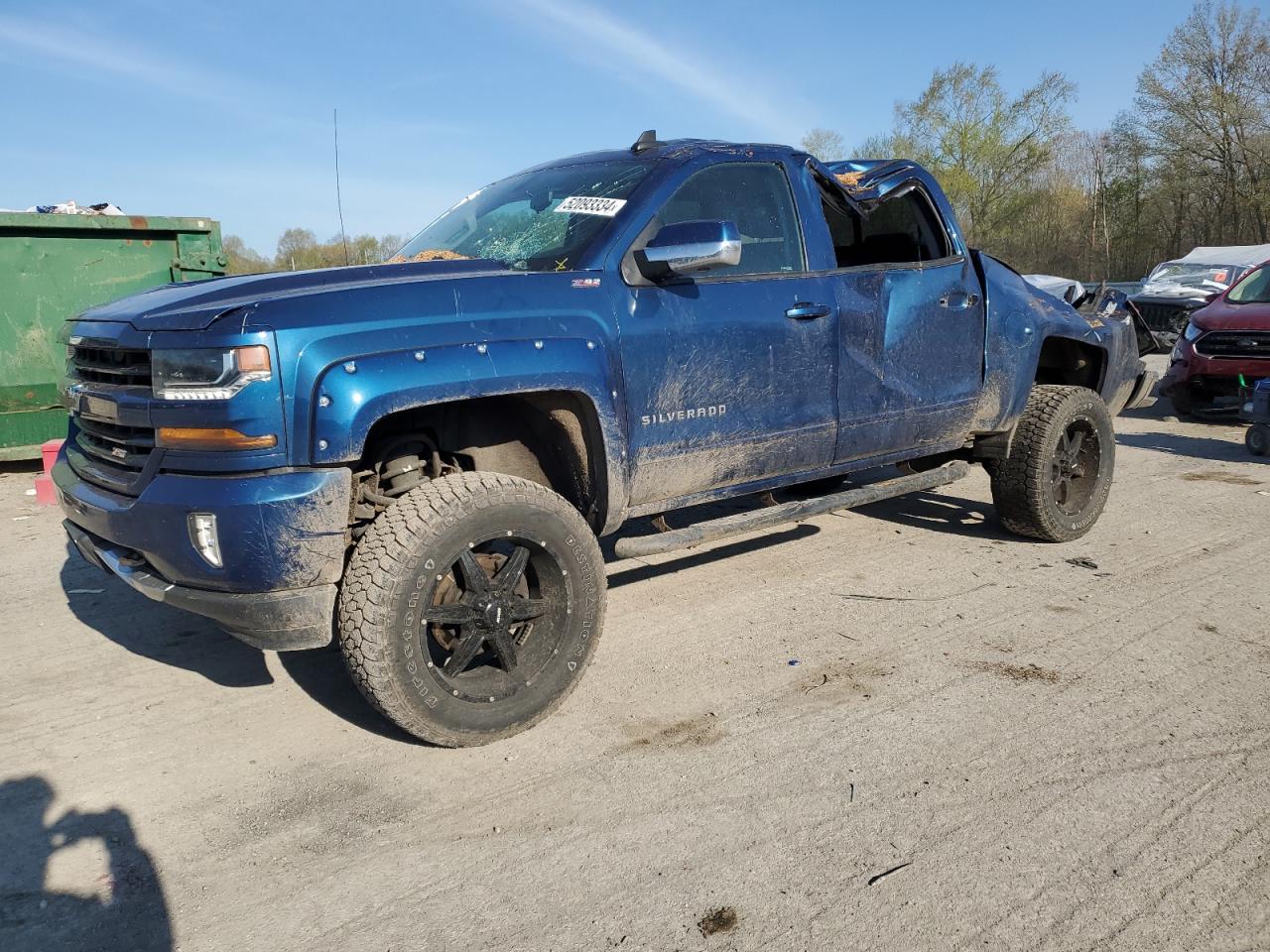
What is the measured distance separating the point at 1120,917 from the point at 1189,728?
117cm

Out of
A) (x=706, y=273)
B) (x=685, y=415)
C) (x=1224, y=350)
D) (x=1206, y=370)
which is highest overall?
(x=706, y=273)

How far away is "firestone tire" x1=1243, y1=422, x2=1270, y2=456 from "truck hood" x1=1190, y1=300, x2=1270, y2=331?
1.85 m

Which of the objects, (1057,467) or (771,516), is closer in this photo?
(771,516)

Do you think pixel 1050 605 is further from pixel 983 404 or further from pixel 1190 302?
pixel 1190 302

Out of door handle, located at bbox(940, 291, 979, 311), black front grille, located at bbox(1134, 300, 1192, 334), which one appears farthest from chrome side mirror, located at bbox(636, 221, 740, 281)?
black front grille, located at bbox(1134, 300, 1192, 334)

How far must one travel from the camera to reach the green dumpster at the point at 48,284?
278 inches

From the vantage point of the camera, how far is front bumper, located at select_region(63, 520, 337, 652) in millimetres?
2697

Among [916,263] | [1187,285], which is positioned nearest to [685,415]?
[916,263]

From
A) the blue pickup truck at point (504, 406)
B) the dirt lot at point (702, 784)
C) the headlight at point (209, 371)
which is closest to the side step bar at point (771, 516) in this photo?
the blue pickup truck at point (504, 406)

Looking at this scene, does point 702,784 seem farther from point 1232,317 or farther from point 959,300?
point 1232,317

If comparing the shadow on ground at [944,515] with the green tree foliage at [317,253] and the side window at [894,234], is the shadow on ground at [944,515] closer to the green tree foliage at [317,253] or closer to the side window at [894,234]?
the side window at [894,234]

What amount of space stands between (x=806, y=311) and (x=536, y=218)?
1164 millimetres

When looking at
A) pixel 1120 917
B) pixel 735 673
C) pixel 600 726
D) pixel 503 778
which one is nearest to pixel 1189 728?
pixel 1120 917

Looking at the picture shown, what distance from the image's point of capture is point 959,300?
15.0ft
